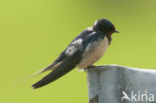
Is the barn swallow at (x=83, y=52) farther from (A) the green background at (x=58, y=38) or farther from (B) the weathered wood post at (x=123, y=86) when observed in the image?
(A) the green background at (x=58, y=38)

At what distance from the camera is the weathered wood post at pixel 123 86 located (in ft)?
8.52

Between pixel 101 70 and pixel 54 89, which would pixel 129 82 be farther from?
pixel 54 89

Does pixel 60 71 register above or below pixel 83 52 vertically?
below

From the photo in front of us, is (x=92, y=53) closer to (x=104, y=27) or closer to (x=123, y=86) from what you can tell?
(x=104, y=27)

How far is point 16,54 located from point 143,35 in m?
2.48

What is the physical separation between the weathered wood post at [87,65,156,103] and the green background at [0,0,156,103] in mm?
3329

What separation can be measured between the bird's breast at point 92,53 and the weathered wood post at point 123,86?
0.97 metres

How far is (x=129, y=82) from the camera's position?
2623 millimetres

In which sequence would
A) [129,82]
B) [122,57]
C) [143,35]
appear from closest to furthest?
1. [129,82]
2. [122,57]
3. [143,35]

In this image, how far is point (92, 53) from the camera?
371 centimetres

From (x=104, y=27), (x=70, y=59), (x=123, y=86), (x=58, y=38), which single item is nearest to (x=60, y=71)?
(x=70, y=59)

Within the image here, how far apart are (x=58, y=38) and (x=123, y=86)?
6063 millimetres

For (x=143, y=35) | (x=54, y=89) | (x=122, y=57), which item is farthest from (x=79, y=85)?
(x=143, y=35)

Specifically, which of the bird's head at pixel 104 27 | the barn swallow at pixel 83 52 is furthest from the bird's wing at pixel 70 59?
the bird's head at pixel 104 27
